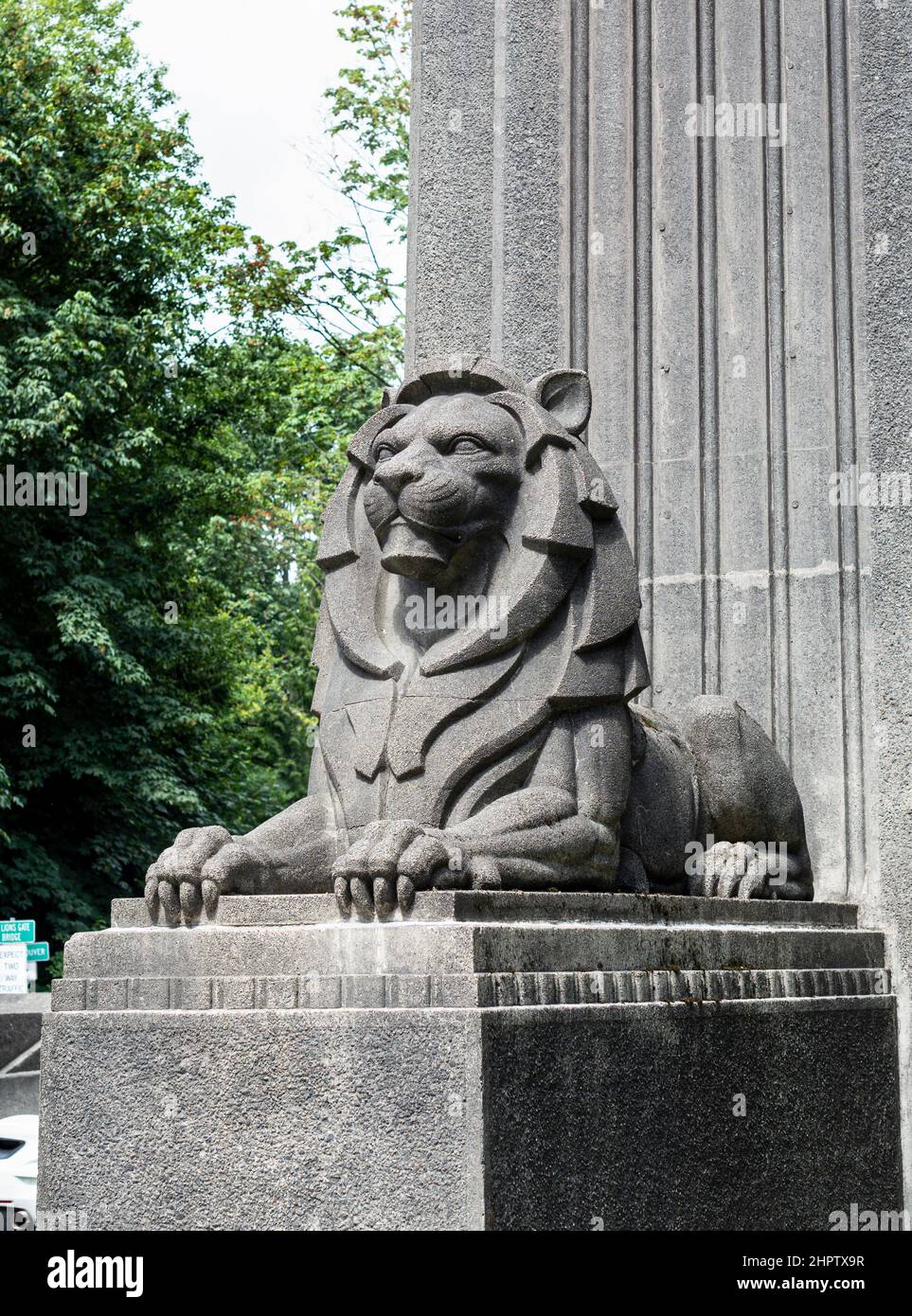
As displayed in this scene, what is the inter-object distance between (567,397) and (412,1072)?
322 centimetres

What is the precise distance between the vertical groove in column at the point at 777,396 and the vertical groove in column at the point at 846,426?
306 mm

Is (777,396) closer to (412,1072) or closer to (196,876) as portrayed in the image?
(196,876)

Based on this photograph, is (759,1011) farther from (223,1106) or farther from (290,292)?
(290,292)

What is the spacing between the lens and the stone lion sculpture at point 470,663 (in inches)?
260

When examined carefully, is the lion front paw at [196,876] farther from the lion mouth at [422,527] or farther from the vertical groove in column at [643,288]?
the vertical groove in column at [643,288]

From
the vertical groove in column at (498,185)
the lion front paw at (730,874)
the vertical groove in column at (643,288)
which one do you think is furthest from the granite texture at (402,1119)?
the vertical groove in column at (498,185)

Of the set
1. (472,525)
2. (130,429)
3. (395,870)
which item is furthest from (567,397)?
(130,429)

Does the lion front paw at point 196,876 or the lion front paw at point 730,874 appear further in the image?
the lion front paw at point 730,874

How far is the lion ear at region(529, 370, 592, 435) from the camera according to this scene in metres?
7.55

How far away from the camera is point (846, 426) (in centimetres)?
1015

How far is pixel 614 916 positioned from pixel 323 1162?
1559 millimetres

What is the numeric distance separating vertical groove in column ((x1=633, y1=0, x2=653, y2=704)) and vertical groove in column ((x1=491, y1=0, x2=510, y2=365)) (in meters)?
0.82

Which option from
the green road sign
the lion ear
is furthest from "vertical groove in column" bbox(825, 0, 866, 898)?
the green road sign

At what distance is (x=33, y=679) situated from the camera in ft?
68.0
